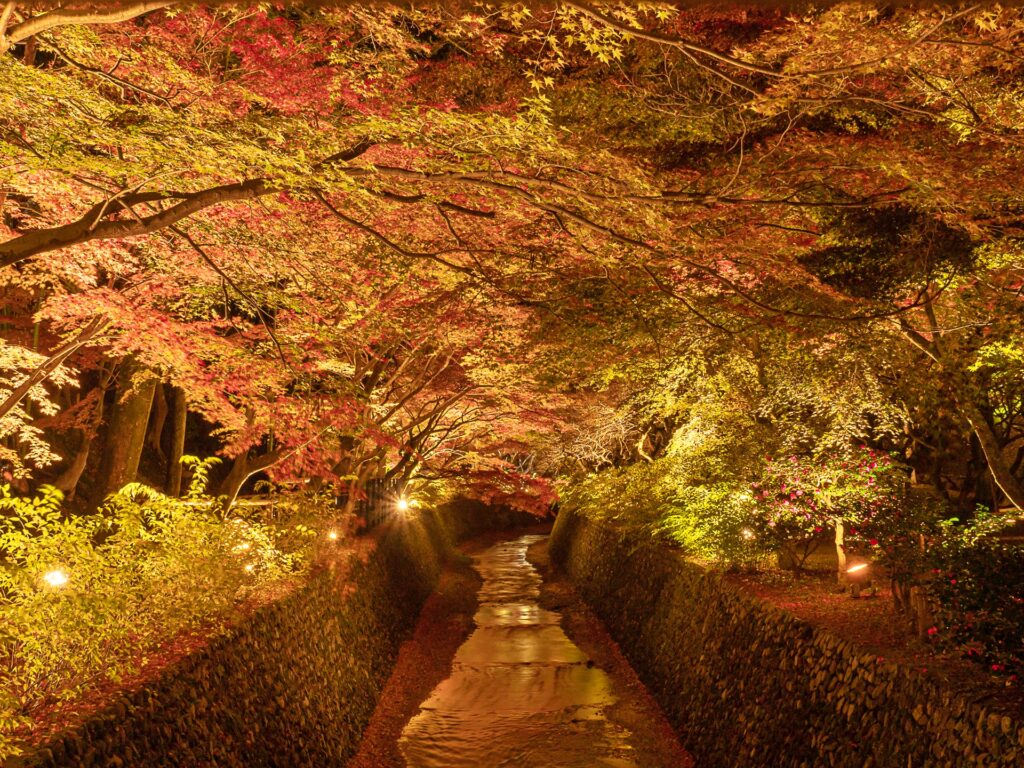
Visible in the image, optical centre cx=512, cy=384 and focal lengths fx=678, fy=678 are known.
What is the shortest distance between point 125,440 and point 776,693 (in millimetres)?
11281

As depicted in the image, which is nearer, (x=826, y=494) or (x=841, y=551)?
(x=826, y=494)

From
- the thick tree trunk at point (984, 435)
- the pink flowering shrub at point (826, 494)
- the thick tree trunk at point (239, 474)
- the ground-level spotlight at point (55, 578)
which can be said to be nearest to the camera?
the ground-level spotlight at point (55, 578)

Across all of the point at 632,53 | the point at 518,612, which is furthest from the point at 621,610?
the point at 632,53

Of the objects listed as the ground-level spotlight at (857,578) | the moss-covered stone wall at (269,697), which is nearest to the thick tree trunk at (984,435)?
the ground-level spotlight at (857,578)

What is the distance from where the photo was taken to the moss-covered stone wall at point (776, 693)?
5250mm

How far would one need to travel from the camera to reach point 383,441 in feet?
35.3

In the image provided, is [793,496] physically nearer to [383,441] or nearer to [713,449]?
[713,449]

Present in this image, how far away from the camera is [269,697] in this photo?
7680 millimetres

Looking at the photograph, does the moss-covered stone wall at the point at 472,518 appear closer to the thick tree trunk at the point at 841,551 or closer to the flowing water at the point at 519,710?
the flowing water at the point at 519,710

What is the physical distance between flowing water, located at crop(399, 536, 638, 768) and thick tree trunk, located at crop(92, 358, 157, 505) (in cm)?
674

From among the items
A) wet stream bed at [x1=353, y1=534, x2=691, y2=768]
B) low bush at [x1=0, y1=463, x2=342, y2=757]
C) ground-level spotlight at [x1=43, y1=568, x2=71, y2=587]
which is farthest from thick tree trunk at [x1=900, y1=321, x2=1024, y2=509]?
ground-level spotlight at [x1=43, y1=568, x2=71, y2=587]

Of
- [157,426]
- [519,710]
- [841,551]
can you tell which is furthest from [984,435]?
[157,426]

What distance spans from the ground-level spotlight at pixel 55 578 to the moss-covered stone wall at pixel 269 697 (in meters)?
1.15

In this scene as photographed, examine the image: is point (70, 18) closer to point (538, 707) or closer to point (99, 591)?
point (99, 591)
